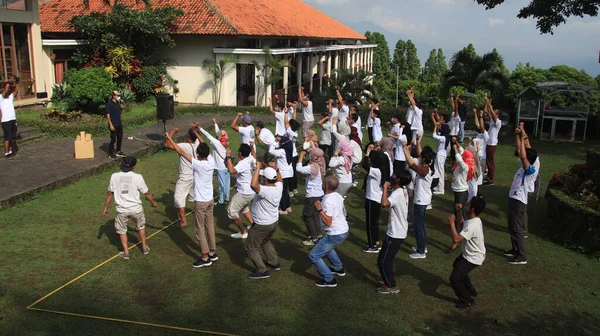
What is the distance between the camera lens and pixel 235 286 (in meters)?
6.63

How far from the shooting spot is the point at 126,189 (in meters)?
7.08

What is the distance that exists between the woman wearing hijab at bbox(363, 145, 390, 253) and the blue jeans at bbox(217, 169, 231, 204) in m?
2.87

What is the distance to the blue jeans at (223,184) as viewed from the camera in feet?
31.5

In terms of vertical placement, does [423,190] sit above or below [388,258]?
above

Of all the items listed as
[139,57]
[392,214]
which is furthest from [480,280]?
[139,57]

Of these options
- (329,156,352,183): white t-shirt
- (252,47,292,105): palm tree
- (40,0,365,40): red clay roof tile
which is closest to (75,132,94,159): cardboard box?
(329,156,352,183): white t-shirt

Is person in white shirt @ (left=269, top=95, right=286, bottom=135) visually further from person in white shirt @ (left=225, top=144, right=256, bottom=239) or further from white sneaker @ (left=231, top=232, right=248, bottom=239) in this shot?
person in white shirt @ (left=225, top=144, right=256, bottom=239)

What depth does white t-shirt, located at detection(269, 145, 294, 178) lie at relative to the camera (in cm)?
874

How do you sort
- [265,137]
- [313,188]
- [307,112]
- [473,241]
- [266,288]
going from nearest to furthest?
[473,241] < [266,288] < [313,188] < [265,137] < [307,112]

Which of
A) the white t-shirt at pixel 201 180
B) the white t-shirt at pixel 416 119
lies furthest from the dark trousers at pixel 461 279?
the white t-shirt at pixel 416 119

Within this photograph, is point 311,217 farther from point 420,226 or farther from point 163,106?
point 163,106

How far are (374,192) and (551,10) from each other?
9.74 meters

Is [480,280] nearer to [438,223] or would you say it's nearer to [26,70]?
[438,223]

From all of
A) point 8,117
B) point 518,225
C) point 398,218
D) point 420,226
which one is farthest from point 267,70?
point 398,218
